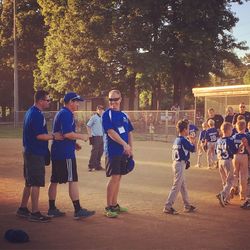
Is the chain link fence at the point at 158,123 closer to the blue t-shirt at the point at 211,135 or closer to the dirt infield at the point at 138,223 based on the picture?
the blue t-shirt at the point at 211,135

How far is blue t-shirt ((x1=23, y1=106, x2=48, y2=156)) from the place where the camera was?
7.72m

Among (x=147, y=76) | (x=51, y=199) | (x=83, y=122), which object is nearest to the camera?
(x=51, y=199)

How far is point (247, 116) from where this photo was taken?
Answer: 1318cm

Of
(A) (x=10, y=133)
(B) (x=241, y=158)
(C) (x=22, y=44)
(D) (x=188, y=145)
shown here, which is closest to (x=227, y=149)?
(B) (x=241, y=158)

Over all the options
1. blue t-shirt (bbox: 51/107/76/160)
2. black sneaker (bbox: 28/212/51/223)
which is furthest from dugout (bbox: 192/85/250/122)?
black sneaker (bbox: 28/212/51/223)

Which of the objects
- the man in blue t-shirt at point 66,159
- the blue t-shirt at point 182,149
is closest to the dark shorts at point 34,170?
the man in blue t-shirt at point 66,159

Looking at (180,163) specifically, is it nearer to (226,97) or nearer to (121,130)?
(121,130)

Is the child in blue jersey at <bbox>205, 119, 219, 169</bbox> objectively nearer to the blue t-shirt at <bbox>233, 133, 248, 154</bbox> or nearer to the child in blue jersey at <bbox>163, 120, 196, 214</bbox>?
the blue t-shirt at <bbox>233, 133, 248, 154</bbox>

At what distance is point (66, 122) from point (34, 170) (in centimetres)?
90

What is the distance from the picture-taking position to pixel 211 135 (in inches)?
579

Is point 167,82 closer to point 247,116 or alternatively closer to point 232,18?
point 232,18

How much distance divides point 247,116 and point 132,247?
7889 mm

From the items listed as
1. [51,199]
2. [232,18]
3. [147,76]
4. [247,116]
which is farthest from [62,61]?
[51,199]

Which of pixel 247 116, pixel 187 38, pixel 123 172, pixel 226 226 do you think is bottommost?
pixel 226 226
